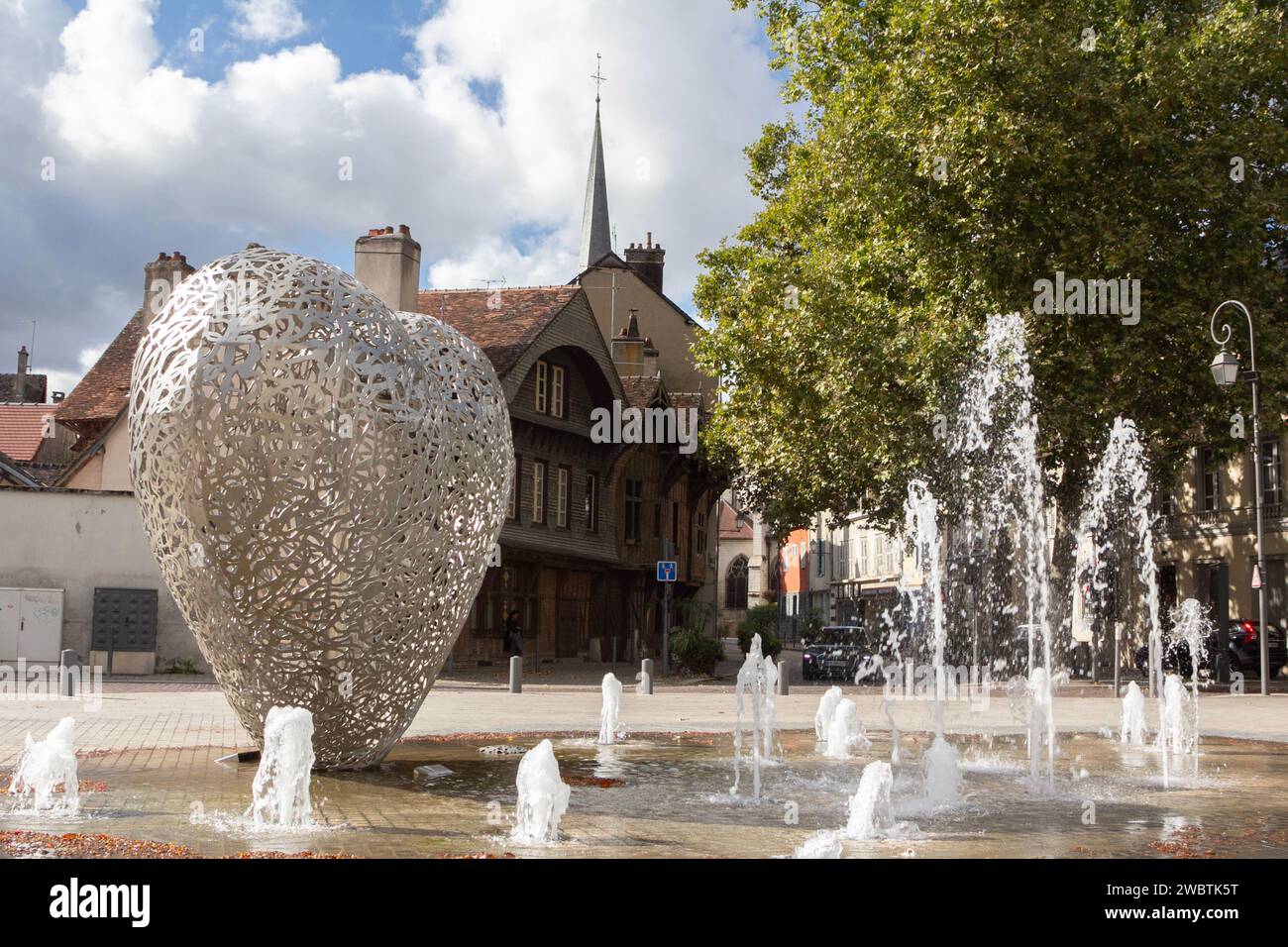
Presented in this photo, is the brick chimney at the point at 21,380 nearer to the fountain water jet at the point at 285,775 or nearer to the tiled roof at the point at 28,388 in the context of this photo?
the tiled roof at the point at 28,388

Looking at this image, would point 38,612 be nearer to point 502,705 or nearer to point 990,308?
point 502,705

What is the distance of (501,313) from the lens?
35.0 meters

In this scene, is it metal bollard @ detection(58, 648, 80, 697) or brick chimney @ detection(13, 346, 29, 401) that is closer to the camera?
metal bollard @ detection(58, 648, 80, 697)

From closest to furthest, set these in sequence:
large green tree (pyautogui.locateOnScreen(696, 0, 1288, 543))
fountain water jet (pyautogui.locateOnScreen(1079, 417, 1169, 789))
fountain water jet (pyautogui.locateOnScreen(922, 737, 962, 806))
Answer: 1. fountain water jet (pyautogui.locateOnScreen(922, 737, 962, 806))
2. large green tree (pyautogui.locateOnScreen(696, 0, 1288, 543))
3. fountain water jet (pyautogui.locateOnScreen(1079, 417, 1169, 789))

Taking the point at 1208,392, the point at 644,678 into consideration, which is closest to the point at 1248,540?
the point at 1208,392

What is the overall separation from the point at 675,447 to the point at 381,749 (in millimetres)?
32747

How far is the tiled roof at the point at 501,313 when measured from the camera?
32719 millimetres

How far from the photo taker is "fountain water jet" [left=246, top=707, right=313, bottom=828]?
8148mm

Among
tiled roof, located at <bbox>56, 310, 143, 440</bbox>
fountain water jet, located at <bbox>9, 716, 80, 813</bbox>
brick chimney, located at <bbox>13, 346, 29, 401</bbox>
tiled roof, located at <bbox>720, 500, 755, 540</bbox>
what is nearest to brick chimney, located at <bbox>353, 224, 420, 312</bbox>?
tiled roof, located at <bbox>56, 310, 143, 440</bbox>

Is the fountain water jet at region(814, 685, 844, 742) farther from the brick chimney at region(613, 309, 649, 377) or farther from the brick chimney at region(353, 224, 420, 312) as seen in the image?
the brick chimney at region(613, 309, 649, 377)

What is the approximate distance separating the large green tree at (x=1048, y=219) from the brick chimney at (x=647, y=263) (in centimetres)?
2114

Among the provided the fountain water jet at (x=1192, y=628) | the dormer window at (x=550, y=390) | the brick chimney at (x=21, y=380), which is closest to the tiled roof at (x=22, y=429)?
the brick chimney at (x=21, y=380)

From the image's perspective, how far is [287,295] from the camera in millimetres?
9578

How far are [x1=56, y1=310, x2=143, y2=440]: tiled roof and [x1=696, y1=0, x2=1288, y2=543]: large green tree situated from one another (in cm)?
1944
